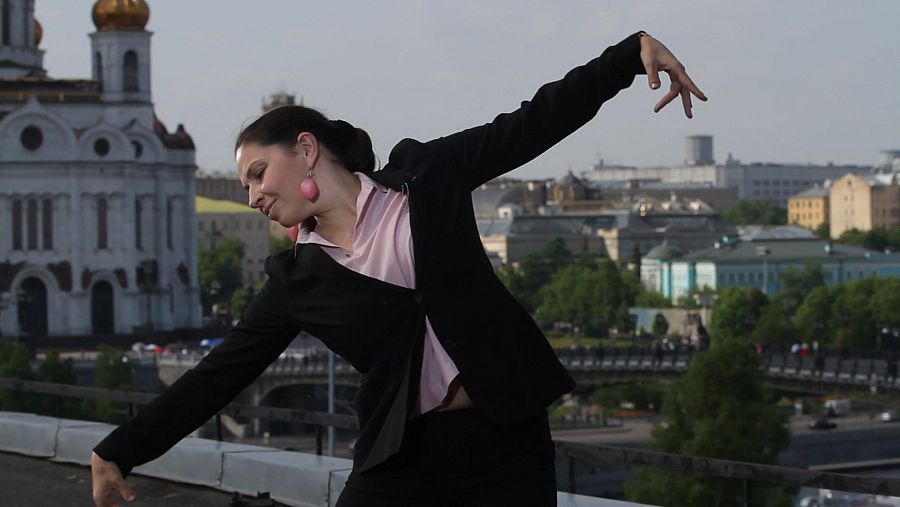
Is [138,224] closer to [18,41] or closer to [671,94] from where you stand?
[18,41]

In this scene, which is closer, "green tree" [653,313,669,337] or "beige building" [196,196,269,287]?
"green tree" [653,313,669,337]

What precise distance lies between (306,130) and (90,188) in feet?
190

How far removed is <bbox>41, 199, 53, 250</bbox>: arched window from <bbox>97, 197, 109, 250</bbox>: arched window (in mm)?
1295

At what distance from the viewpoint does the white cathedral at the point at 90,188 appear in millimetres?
Answer: 60219

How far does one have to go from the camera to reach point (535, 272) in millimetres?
97875

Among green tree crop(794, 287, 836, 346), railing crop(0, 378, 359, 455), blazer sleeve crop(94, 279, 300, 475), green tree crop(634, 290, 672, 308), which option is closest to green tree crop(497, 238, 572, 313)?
green tree crop(634, 290, 672, 308)

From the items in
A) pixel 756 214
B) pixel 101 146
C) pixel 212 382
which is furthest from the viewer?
pixel 756 214

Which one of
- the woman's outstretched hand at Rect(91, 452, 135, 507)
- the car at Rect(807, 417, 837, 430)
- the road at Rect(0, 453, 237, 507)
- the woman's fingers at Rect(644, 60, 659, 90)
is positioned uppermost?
the woman's fingers at Rect(644, 60, 659, 90)

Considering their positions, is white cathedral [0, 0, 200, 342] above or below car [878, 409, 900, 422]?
above

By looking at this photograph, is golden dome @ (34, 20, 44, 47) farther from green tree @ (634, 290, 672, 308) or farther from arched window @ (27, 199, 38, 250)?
green tree @ (634, 290, 672, 308)

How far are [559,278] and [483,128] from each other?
278ft

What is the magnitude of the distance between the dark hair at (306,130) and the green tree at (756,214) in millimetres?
148180

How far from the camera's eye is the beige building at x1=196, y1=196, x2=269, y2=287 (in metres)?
106

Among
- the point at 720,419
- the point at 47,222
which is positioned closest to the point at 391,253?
the point at 720,419
